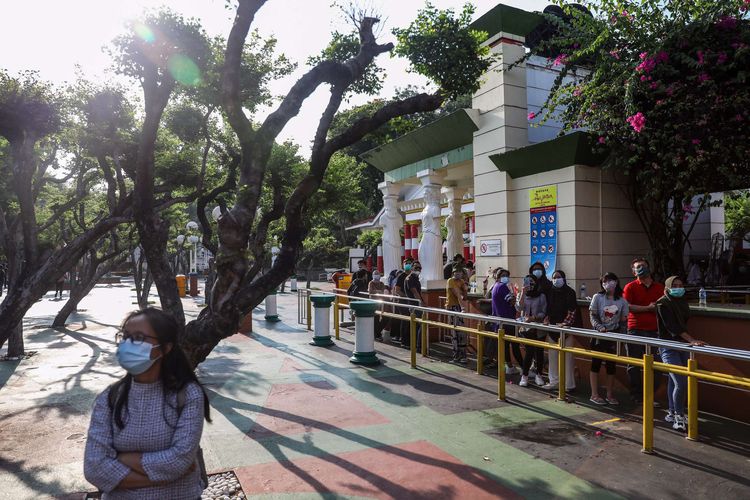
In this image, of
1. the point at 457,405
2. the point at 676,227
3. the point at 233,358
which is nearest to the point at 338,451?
the point at 457,405

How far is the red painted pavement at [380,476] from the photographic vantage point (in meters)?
4.32

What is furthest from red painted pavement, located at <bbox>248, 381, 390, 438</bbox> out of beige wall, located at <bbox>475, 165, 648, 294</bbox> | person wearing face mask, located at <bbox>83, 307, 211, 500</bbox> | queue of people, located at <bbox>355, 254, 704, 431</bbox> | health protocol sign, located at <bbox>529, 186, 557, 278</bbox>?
beige wall, located at <bbox>475, 165, 648, 294</bbox>

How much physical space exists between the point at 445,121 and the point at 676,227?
5188 millimetres

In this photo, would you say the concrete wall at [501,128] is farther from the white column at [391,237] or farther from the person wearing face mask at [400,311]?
the white column at [391,237]

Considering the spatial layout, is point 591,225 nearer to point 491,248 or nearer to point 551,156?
point 551,156

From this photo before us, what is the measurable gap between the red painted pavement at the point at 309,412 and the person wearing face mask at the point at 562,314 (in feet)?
9.19

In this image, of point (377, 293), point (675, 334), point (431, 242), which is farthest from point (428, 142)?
point (675, 334)

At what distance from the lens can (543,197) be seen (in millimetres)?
10023

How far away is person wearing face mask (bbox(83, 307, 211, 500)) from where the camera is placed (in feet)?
7.67

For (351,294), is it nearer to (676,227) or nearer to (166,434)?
(676,227)

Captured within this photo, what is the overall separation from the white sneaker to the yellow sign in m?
4.78

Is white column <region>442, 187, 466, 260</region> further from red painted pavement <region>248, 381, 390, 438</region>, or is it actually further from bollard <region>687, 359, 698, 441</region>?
bollard <region>687, 359, 698, 441</region>

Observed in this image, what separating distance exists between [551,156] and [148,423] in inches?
341

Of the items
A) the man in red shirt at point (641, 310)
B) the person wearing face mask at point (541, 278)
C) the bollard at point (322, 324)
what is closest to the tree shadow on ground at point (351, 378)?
the bollard at point (322, 324)
